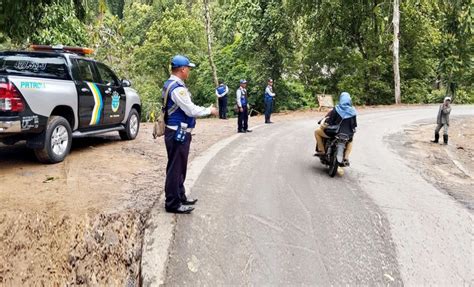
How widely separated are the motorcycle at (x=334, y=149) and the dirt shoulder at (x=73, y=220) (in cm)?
307

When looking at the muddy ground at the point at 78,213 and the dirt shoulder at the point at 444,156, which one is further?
the dirt shoulder at the point at 444,156

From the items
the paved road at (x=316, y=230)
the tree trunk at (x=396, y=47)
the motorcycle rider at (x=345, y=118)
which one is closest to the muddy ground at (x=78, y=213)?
the paved road at (x=316, y=230)

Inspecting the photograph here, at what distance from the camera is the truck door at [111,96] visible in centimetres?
906

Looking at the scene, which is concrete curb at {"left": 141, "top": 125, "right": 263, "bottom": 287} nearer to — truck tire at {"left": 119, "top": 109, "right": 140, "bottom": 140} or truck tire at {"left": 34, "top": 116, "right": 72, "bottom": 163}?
truck tire at {"left": 34, "top": 116, "right": 72, "bottom": 163}

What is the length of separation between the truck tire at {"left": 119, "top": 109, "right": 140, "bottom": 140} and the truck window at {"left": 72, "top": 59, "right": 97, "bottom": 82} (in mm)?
1679

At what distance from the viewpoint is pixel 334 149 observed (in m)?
8.23

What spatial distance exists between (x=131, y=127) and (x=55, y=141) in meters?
3.18

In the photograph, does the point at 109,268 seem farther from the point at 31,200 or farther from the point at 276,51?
the point at 276,51

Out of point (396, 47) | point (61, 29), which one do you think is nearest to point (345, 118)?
→ point (61, 29)

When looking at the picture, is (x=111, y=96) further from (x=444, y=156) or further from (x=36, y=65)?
(x=444, y=156)

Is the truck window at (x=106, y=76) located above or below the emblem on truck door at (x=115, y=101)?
above

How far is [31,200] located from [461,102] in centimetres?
3267

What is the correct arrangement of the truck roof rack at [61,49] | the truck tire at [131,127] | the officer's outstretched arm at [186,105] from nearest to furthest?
the officer's outstretched arm at [186,105] → the truck roof rack at [61,49] → the truck tire at [131,127]

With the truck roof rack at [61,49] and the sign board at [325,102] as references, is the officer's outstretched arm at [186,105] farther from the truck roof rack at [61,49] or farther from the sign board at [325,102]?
the sign board at [325,102]
